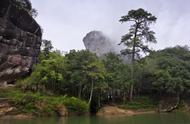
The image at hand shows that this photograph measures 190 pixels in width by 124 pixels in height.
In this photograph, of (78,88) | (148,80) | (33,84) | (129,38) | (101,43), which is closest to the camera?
(33,84)

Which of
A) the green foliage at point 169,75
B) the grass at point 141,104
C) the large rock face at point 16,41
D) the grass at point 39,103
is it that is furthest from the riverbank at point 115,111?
the large rock face at point 16,41

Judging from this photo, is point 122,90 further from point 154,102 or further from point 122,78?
point 154,102

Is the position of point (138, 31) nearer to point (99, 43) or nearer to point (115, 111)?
point (115, 111)

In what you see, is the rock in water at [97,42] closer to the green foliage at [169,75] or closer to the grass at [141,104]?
the green foliage at [169,75]

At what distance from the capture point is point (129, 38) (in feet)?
135

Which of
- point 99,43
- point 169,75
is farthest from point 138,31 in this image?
point 99,43

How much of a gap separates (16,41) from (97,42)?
7012cm

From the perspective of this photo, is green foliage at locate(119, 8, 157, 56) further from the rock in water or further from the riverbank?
the rock in water

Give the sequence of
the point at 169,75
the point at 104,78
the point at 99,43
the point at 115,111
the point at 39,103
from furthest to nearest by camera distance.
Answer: the point at 99,43
the point at 169,75
the point at 115,111
the point at 104,78
the point at 39,103

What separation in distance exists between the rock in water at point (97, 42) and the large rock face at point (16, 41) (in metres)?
63.6

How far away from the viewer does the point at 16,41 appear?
3650 centimetres

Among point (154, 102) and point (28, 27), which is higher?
A: point (28, 27)

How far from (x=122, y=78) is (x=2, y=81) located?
14.6 m

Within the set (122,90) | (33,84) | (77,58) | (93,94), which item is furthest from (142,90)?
(33,84)
